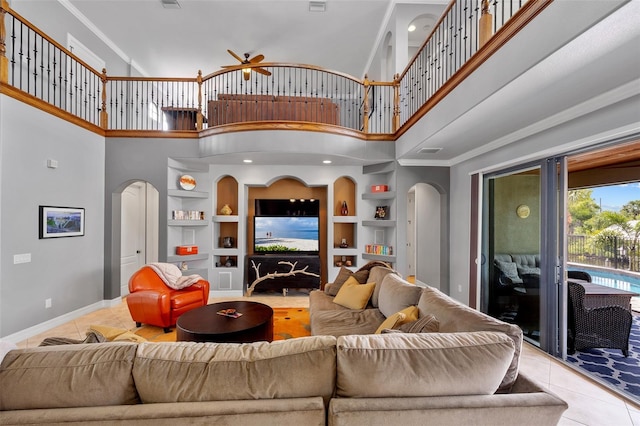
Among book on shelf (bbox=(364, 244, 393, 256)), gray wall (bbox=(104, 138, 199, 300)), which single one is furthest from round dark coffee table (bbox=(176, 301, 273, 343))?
book on shelf (bbox=(364, 244, 393, 256))

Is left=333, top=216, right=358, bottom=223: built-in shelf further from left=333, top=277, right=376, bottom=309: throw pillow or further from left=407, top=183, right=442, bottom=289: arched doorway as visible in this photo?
left=333, top=277, right=376, bottom=309: throw pillow

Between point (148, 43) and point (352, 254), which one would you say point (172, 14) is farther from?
point (352, 254)

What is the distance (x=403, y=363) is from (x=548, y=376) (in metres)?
2.39

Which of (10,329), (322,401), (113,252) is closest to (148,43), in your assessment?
(113,252)

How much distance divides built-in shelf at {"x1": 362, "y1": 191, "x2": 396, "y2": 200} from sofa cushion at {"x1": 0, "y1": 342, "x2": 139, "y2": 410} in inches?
172

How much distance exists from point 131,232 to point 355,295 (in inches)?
177

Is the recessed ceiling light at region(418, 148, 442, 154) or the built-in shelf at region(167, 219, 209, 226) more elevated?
the recessed ceiling light at region(418, 148, 442, 154)

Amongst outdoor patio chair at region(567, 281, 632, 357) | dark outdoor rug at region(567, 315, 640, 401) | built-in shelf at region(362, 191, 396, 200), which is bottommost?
dark outdoor rug at region(567, 315, 640, 401)

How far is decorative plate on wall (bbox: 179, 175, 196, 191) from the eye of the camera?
202 inches

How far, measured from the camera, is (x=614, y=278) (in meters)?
2.89

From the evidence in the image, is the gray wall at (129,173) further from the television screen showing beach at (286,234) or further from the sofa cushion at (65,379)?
the sofa cushion at (65,379)

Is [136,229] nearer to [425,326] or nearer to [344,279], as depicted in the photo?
[344,279]

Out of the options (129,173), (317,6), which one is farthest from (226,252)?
(317,6)

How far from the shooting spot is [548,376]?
2654 millimetres
